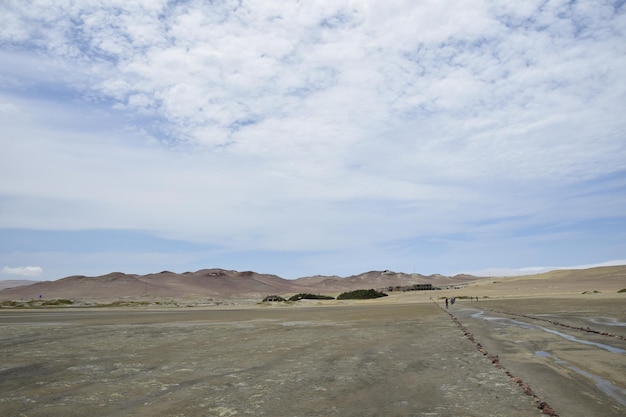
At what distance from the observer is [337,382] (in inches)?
A: 458

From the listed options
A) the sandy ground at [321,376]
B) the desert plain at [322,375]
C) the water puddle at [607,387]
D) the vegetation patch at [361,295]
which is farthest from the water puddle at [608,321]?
the vegetation patch at [361,295]

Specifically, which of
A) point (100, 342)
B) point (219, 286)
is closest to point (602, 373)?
point (100, 342)

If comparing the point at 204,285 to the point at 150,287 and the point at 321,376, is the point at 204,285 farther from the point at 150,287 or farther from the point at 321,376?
the point at 321,376

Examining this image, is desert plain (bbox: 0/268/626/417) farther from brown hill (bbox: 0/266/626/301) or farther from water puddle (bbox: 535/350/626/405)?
brown hill (bbox: 0/266/626/301)

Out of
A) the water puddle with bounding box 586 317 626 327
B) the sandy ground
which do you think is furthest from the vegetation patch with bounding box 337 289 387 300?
the sandy ground

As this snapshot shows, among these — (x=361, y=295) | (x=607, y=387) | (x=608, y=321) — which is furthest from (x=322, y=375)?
(x=361, y=295)

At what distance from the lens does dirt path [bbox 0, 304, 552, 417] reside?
356 inches

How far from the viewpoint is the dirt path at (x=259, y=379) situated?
9055 mm

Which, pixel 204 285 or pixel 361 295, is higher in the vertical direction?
pixel 204 285

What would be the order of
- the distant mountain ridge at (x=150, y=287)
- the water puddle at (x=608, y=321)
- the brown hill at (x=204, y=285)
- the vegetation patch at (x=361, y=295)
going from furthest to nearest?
the distant mountain ridge at (x=150, y=287), the brown hill at (x=204, y=285), the vegetation patch at (x=361, y=295), the water puddle at (x=608, y=321)

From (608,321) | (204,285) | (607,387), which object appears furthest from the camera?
(204,285)

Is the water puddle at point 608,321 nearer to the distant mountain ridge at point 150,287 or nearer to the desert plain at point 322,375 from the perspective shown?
the desert plain at point 322,375

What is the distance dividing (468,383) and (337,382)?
323cm

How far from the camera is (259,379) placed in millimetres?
12141
